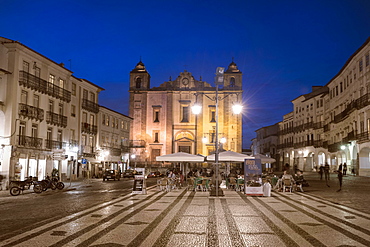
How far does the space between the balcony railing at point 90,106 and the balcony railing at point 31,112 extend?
34.3 feet

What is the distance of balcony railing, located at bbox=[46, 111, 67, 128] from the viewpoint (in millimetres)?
35312

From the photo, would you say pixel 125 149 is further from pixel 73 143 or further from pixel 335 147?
pixel 335 147

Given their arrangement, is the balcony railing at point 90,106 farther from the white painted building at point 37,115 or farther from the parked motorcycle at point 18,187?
the parked motorcycle at point 18,187

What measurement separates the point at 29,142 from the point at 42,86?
532 centimetres

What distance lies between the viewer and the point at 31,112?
105 feet

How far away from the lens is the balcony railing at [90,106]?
44.3 metres

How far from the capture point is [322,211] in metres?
13.4

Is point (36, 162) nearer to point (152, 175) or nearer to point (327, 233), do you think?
point (152, 175)

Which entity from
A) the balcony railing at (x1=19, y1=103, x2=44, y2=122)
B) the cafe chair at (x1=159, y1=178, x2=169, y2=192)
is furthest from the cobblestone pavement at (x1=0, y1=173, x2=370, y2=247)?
the balcony railing at (x1=19, y1=103, x2=44, y2=122)

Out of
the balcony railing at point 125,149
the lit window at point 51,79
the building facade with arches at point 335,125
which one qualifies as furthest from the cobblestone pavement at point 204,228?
the balcony railing at point 125,149

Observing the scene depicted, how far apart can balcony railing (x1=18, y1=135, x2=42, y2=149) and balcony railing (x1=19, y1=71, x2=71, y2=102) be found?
4.16 metres

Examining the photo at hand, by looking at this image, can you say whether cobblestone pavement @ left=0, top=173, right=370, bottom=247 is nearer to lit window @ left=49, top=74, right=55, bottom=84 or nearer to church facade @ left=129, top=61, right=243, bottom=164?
lit window @ left=49, top=74, right=55, bottom=84

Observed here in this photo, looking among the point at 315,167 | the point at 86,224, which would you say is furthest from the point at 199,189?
the point at 315,167

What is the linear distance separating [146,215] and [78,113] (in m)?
32.6
